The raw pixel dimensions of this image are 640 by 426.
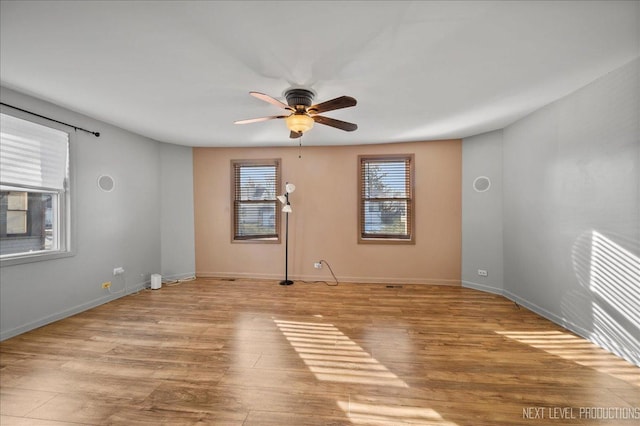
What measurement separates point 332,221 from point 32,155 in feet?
13.4

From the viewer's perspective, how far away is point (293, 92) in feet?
8.41

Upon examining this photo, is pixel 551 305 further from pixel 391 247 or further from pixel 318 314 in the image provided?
pixel 318 314

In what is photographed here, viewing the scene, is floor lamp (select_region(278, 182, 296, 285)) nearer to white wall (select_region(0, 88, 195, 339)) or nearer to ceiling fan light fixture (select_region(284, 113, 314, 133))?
white wall (select_region(0, 88, 195, 339))

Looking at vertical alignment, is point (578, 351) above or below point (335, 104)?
below

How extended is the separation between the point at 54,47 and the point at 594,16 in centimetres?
375

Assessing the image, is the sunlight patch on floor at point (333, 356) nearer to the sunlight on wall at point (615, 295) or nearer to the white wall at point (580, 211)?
the sunlight on wall at point (615, 295)

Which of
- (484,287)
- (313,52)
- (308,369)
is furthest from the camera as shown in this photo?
(484,287)

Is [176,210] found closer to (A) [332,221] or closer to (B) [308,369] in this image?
(A) [332,221]

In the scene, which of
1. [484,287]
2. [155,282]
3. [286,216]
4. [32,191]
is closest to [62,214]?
[32,191]

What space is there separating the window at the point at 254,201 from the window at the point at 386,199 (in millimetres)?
1686

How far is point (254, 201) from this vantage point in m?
5.12

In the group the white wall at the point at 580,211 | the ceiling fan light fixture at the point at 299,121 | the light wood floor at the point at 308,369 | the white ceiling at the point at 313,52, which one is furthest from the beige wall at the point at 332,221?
the ceiling fan light fixture at the point at 299,121

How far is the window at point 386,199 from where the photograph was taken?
4781 millimetres

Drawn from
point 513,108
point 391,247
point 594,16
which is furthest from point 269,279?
point 594,16
